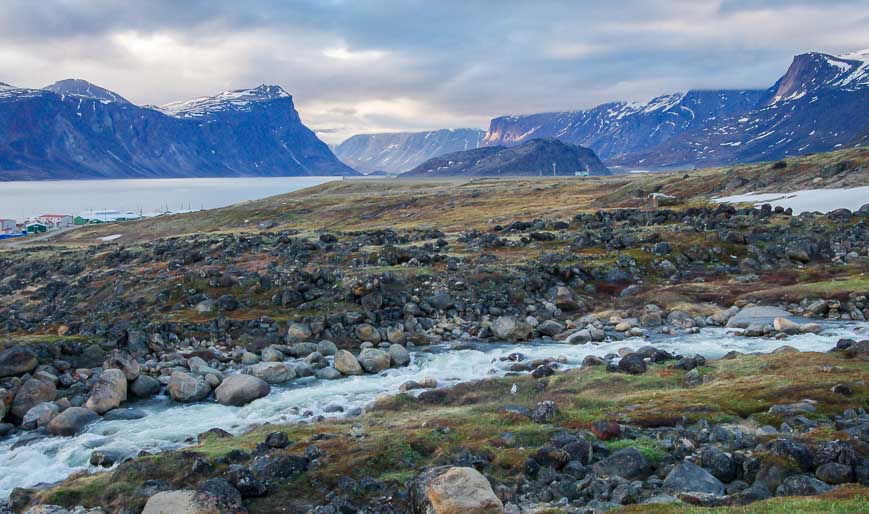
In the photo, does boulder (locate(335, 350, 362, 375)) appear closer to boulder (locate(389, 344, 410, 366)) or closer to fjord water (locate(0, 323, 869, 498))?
fjord water (locate(0, 323, 869, 498))

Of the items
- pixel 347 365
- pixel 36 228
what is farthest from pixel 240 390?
pixel 36 228

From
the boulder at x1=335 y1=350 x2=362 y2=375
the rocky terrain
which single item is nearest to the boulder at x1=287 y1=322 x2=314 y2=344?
the rocky terrain

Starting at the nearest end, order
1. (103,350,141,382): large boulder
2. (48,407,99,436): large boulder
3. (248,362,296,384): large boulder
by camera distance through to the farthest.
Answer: (48,407,99,436): large boulder < (103,350,141,382): large boulder < (248,362,296,384): large boulder

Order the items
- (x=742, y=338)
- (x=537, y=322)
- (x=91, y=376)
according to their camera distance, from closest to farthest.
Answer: (x=91, y=376), (x=742, y=338), (x=537, y=322)

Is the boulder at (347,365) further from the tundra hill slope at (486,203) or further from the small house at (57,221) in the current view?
the small house at (57,221)

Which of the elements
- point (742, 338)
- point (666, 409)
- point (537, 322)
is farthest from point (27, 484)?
point (742, 338)

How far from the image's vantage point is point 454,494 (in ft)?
49.8

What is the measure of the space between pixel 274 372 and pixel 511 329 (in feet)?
45.0

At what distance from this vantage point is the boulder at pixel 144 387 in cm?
3048

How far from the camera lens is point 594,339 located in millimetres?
37000

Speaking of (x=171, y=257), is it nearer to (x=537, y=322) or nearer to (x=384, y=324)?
(x=384, y=324)

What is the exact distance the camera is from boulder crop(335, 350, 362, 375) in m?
33.0

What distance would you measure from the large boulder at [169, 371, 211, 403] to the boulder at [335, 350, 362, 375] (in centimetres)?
617

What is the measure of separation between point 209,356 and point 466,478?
2393 cm
